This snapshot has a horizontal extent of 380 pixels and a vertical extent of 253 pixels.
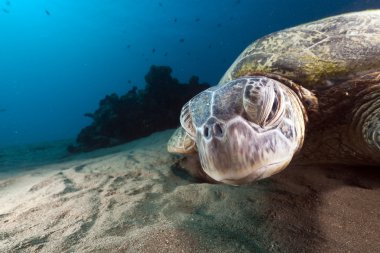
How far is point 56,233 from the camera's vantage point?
2.15 m

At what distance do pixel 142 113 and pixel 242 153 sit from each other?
7668mm

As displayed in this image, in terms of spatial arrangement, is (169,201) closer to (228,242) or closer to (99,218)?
(99,218)

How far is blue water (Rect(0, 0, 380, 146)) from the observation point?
153ft

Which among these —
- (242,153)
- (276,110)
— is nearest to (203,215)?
(242,153)

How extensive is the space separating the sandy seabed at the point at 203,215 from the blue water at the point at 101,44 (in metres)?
19.3

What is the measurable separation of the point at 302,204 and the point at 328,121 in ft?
2.60

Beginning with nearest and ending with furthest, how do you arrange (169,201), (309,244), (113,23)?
(309,244) → (169,201) → (113,23)

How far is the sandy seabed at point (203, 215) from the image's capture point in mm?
1756

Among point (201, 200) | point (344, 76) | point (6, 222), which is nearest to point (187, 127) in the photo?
point (201, 200)

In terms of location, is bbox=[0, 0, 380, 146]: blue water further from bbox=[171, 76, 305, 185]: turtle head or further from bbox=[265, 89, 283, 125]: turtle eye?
bbox=[171, 76, 305, 185]: turtle head

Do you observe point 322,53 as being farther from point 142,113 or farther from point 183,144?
point 142,113

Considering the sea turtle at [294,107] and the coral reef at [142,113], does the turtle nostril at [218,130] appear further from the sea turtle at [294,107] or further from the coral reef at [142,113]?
the coral reef at [142,113]

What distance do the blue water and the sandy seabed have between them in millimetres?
19308

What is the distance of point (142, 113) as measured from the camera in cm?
900
